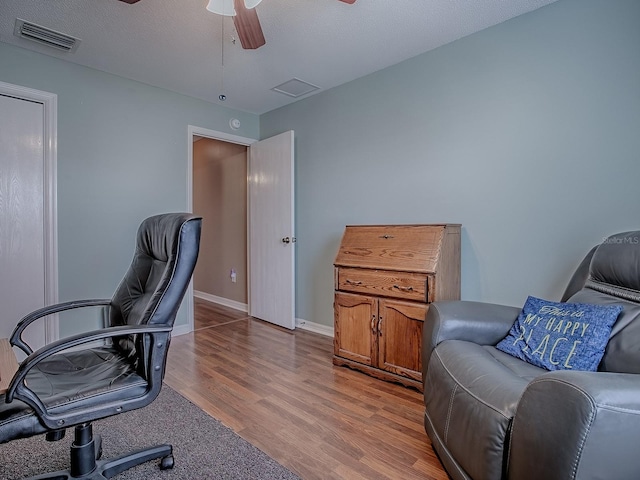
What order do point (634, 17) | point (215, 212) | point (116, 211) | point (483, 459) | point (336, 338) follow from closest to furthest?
point (483, 459) → point (634, 17) → point (336, 338) → point (116, 211) → point (215, 212)

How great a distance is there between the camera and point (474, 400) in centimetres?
127

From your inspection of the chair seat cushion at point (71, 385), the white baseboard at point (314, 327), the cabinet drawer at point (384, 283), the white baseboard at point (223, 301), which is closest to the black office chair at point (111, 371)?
the chair seat cushion at point (71, 385)

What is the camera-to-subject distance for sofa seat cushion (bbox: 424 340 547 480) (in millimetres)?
1158

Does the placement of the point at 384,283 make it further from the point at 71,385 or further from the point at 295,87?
the point at 295,87

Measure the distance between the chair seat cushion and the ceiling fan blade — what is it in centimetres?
171

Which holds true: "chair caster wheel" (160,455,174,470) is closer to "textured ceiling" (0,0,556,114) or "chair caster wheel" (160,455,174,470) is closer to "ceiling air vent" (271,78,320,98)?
"textured ceiling" (0,0,556,114)

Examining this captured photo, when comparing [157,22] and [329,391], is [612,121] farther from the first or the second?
[157,22]

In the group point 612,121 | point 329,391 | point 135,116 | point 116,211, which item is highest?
point 135,116

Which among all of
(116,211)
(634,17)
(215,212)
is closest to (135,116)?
(116,211)

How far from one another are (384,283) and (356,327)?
420mm

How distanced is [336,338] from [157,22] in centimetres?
252

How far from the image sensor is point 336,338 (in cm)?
274

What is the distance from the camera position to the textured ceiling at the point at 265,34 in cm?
215

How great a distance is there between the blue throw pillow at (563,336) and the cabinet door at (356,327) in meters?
0.95
